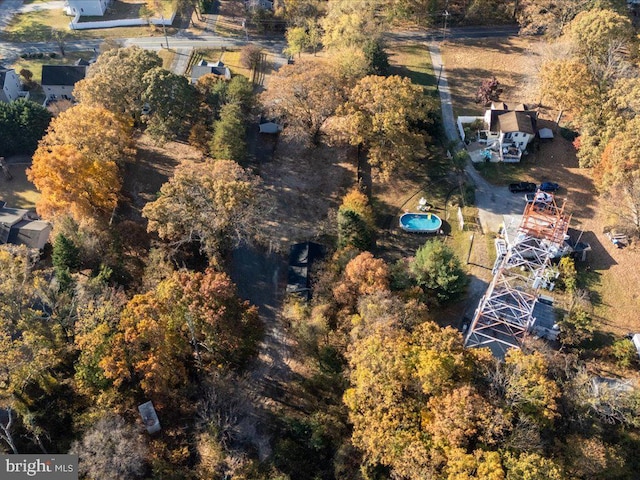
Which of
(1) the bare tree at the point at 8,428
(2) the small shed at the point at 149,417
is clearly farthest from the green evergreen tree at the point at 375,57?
(1) the bare tree at the point at 8,428

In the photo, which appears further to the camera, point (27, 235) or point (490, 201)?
point (490, 201)

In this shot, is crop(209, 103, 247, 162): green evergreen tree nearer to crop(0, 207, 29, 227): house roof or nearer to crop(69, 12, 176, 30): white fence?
crop(0, 207, 29, 227): house roof

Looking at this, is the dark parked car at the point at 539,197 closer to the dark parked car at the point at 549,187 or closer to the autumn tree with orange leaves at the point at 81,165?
the dark parked car at the point at 549,187

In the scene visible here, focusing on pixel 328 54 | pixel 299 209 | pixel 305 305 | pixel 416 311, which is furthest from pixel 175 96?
pixel 416 311

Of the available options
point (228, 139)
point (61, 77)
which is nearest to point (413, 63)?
point (228, 139)

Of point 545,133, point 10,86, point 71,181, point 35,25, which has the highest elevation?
point 35,25

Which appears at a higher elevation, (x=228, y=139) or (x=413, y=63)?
(x=413, y=63)

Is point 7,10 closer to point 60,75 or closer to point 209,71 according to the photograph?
point 60,75
